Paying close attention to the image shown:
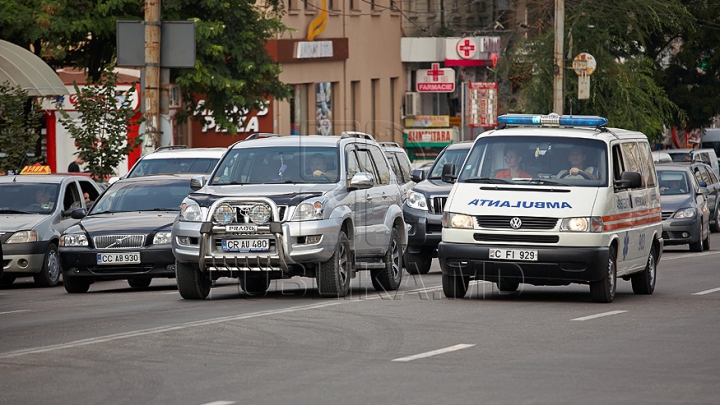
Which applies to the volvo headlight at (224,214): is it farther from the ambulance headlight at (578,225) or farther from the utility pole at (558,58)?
the utility pole at (558,58)

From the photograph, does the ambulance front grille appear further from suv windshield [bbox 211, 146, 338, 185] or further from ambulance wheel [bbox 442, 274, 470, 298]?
suv windshield [bbox 211, 146, 338, 185]

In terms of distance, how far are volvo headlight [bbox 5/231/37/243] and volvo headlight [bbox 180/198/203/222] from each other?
573 cm

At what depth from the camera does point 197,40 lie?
3700 centimetres

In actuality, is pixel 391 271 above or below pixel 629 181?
below

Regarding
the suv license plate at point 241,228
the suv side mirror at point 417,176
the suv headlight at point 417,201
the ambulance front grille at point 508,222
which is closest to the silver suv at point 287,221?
the suv license plate at point 241,228

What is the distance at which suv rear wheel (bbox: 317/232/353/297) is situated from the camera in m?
16.0

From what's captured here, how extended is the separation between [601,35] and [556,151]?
32.1 metres

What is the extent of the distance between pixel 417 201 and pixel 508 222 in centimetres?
701

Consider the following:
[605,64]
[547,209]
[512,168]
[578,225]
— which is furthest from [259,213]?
[605,64]

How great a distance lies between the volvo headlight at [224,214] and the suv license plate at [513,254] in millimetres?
2730

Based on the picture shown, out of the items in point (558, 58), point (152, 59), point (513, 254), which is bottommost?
point (513, 254)

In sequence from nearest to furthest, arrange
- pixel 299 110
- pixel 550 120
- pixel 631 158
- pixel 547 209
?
pixel 547 209 < pixel 550 120 < pixel 631 158 < pixel 299 110

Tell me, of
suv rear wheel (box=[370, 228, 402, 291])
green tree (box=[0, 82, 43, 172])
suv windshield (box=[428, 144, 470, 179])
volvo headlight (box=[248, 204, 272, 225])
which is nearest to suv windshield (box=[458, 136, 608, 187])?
suv rear wheel (box=[370, 228, 402, 291])

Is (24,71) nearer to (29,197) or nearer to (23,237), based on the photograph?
(29,197)
